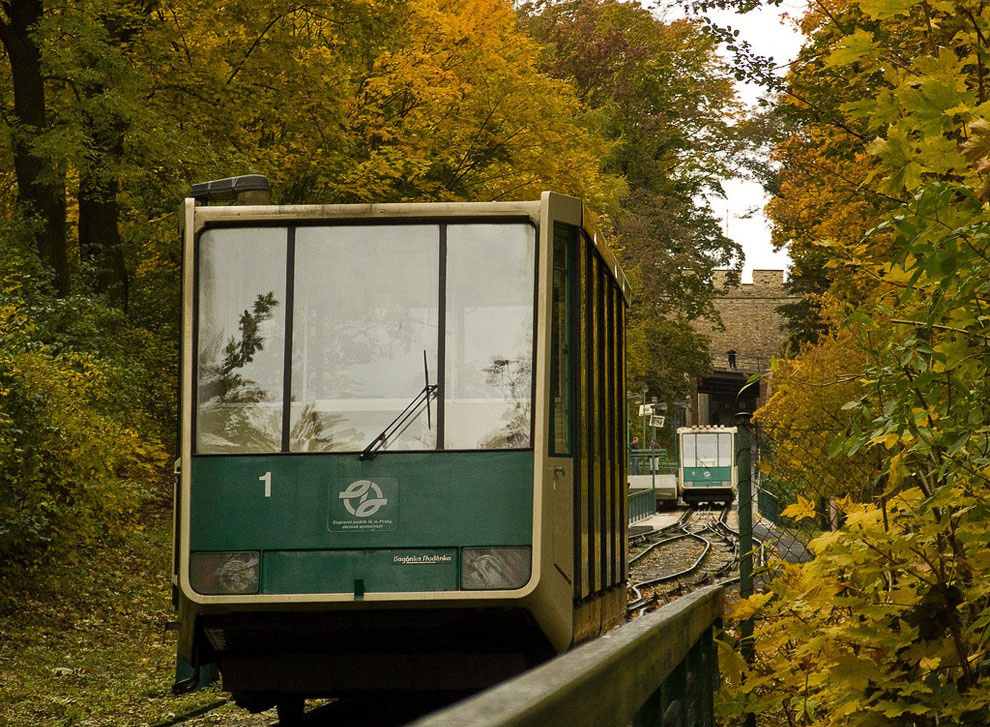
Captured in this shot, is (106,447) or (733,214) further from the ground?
(733,214)

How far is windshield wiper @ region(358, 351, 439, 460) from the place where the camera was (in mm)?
7879

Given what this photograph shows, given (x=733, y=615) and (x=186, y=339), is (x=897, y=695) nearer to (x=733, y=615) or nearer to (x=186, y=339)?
(x=733, y=615)

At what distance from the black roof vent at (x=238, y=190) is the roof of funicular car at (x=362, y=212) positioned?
172 mm

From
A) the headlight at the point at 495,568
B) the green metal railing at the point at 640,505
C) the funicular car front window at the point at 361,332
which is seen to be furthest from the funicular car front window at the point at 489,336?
the green metal railing at the point at 640,505

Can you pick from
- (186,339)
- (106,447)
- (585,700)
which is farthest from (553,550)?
(106,447)

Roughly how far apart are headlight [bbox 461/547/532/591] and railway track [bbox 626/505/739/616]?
6253 millimetres

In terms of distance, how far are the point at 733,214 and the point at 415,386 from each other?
44343 millimetres

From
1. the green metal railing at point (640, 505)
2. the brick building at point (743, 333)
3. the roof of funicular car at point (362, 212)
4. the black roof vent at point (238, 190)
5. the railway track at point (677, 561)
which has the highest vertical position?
the brick building at point (743, 333)

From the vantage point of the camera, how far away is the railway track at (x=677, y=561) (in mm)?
19703

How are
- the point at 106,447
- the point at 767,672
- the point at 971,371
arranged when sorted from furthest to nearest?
the point at 106,447
the point at 767,672
the point at 971,371

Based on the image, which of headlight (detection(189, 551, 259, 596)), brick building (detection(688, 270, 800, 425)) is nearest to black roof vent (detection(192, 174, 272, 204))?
headlight (detection(189, 551, 259, 596))

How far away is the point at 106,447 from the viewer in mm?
16500

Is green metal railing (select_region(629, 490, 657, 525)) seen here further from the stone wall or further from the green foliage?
the stone wall

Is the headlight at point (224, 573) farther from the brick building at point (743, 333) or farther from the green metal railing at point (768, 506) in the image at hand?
the brick building at point (743, 333)
